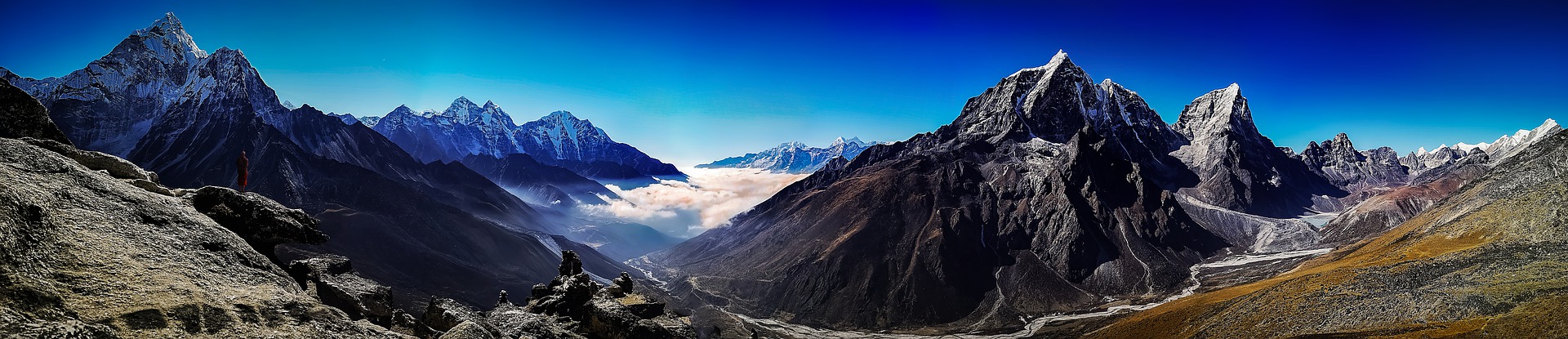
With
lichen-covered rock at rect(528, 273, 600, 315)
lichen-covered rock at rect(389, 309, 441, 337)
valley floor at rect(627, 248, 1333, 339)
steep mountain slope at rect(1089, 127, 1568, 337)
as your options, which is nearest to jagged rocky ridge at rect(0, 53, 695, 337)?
lichen-covered rock at rect(389, 309, 441, 337)

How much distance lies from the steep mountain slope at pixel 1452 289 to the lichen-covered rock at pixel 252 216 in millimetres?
91226

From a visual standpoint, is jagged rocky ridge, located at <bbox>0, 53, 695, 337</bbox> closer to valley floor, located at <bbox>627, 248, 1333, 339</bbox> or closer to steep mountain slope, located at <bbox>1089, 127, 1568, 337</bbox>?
steep mountain slope, located at <bbox>1089, 127, 1568, 337</bbox>

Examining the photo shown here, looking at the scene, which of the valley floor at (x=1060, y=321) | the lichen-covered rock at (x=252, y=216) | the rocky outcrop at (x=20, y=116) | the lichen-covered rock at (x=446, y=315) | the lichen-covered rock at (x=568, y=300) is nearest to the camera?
the rocky outcrop at (x=20, y=116)

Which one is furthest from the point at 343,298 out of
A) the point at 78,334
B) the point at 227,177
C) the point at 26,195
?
the point at 227,177

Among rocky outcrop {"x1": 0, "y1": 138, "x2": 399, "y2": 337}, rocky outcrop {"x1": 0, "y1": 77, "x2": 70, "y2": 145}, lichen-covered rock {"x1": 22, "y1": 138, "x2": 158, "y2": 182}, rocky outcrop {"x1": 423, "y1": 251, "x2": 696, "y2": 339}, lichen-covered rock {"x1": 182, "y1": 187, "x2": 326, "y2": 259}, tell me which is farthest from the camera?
rocky outcrop {"x1": 423, "y1": 251, "x2": 696, "y2": 339}

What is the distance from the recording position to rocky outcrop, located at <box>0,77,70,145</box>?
2241 cm

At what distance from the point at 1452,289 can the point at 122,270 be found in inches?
4190

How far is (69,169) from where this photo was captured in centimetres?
1923

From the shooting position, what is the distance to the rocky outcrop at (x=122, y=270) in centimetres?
1361

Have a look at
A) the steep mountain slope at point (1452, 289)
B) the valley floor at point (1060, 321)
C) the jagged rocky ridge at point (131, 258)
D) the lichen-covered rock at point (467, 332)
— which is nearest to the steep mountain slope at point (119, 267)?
the jagged rocky ridge at point (131, 258)

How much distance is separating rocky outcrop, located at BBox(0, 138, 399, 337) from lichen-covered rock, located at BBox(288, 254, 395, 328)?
660 cm

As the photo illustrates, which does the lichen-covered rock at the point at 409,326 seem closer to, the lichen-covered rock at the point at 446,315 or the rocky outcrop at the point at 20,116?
the lichen-covered rock at the point at 446,315

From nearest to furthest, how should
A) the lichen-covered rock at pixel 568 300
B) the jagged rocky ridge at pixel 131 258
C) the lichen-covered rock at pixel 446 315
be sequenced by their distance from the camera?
the jagged rocky ridge at pixel 131 258, the lichen-covered rock at pixel 446 315, the lichen-covered rock at pixel 568 300

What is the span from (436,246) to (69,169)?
528ft
